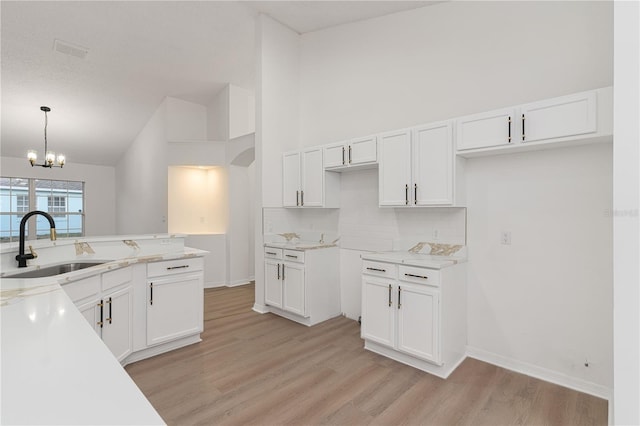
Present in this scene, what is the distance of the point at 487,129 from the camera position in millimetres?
2643

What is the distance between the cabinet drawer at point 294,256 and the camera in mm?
3840

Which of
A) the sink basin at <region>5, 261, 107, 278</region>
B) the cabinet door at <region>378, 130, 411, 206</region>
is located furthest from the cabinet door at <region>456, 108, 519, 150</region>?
the sink basin at <region>5, 261, 107, 278</region>

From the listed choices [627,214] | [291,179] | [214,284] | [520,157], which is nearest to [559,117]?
[520,157]

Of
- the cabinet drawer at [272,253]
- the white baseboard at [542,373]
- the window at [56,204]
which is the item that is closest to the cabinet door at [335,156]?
the cabinet drawer at [272,253]

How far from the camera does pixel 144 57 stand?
5.10 metres

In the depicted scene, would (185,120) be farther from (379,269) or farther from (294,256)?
(379,269)

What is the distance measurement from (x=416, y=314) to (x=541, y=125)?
70.2 inches

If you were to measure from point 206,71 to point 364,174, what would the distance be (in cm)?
363

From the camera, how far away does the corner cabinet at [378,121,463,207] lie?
2.88m

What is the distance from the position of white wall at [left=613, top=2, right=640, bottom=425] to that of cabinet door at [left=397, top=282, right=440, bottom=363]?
1166 millimetres

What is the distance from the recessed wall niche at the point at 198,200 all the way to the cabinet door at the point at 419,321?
A: 407 cm

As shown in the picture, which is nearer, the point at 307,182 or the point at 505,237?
the point at 505,237

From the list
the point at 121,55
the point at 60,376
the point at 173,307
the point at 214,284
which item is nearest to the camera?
the point at 60,376

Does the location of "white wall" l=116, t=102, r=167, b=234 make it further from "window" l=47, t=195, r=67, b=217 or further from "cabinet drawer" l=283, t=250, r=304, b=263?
"cabinet drawer" l=283, t=250, r=304, b=263
